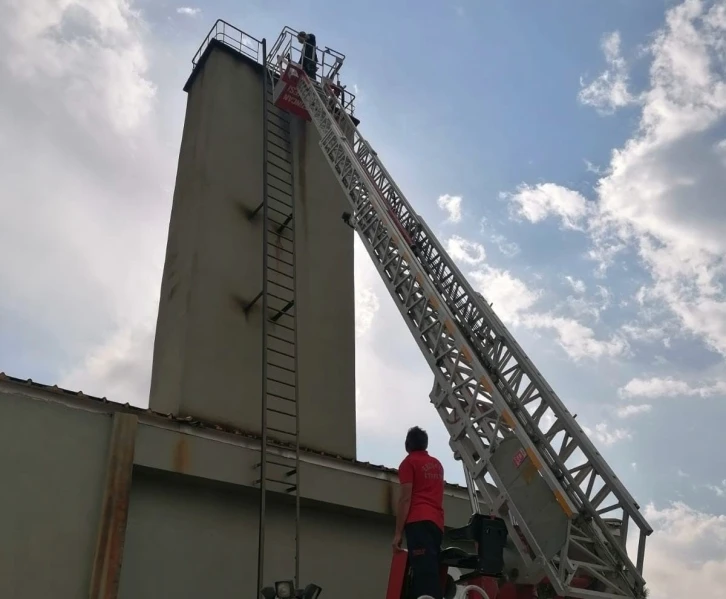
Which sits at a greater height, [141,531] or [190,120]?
[190,120]

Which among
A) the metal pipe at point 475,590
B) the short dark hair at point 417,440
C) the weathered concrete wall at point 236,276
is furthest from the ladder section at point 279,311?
the metal pipe at point 475,590

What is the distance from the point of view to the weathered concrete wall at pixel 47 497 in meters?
7.61

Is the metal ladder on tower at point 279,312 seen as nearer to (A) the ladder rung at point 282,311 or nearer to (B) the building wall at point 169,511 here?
(A) the ladder rung at point 282,311

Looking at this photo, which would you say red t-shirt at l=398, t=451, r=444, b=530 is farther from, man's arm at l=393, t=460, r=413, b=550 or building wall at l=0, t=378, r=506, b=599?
building wall at l=0, t=378, r=506, b=599

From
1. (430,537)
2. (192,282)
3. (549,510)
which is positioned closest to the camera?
(430,537)

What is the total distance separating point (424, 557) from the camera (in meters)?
5.58

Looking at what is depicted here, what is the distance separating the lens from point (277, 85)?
15117 mm

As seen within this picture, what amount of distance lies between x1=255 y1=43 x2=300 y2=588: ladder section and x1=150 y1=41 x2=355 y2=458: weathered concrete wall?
0.82ft

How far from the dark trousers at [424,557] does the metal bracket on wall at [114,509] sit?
13.4 ft

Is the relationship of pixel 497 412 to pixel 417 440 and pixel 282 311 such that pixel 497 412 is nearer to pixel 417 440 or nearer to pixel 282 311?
pixel 417 440

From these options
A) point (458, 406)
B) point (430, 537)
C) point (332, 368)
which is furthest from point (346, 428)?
point (430, 537)

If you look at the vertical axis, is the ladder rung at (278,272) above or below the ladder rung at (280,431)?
above

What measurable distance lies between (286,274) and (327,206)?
2476 millimetres

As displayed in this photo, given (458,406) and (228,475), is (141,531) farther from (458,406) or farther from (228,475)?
(458,406)
